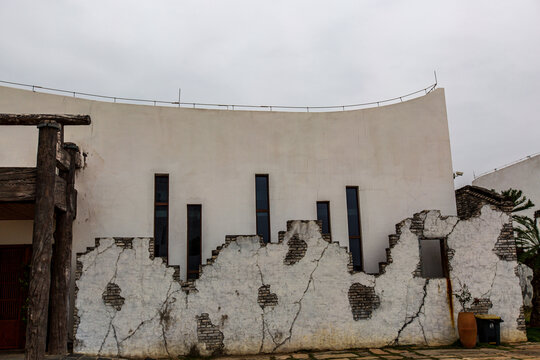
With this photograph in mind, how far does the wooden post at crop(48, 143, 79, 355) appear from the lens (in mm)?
9422

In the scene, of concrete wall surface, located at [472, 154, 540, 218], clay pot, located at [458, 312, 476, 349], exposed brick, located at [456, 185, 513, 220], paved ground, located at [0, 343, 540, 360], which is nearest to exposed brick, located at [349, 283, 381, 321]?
paved ground, located at [0, 343, 540, 360]

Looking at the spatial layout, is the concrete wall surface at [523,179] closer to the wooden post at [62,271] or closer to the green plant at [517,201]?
the green plant at [517,201]

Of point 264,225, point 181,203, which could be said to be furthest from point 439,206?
point 181,203

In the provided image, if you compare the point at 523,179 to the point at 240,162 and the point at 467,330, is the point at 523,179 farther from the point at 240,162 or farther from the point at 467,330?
the point at 240,162

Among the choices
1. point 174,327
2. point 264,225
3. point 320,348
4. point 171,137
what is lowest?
point 320,348

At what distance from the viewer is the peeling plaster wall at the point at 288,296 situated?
10125mm

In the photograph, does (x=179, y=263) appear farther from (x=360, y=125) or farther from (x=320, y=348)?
(x=360, y=125)

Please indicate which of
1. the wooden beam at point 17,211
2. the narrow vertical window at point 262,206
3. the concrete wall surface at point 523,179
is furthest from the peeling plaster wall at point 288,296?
the concrete wall surface at point 523,179

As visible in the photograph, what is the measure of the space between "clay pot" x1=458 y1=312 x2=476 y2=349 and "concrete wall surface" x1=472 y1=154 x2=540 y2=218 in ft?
43.5

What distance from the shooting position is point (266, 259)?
10.8 m

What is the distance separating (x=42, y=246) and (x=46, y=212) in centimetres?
62

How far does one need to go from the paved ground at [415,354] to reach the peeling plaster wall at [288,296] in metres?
0.34

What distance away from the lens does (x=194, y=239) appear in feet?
38.9

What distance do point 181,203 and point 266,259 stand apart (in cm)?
283
